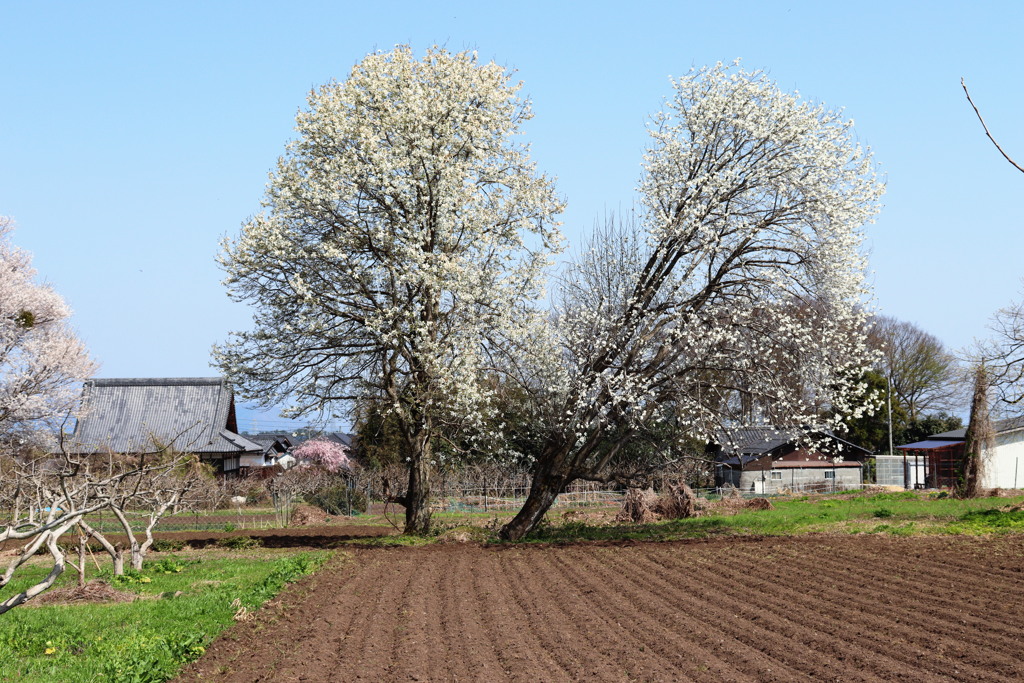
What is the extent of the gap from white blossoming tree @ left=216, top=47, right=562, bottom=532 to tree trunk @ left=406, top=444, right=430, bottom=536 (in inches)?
41.3

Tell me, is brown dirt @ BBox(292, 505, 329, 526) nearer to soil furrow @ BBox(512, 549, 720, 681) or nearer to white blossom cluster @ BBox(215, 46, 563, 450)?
white blossom cluster @ BBox(215, 46, 563, 450)

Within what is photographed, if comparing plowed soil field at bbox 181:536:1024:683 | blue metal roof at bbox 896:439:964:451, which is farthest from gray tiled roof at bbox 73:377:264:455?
blue metal roof at bbox 896:439:964:451

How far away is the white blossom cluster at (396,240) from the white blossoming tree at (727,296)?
2560 millimetres

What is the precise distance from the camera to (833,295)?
23.1 m

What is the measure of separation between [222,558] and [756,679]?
16134mm

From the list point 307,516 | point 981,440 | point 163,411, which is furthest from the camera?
point 163,411

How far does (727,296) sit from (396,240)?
9006 mm

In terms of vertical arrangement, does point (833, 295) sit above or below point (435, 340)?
above

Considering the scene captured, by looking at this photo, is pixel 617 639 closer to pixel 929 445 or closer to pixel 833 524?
pixel 833 524

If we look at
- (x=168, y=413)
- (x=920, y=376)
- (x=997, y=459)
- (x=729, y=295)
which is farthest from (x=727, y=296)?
(x=920, y=376)

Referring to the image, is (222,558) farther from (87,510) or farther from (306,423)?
(87,510)

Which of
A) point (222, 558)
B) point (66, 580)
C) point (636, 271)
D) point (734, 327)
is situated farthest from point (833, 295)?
point (66, 580)

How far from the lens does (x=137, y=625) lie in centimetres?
1237

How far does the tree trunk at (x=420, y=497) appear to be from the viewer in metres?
25.3
